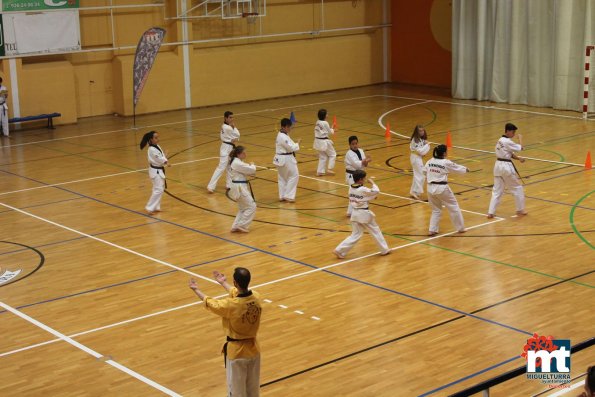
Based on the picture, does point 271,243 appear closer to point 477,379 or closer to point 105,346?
point 105,346

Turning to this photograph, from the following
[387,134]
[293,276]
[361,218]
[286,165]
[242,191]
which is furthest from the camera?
[387,134]

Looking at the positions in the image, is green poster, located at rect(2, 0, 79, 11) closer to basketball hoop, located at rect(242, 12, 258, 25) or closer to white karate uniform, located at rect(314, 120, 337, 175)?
basketball hoop, located at rect(242, 12, 258, 25)

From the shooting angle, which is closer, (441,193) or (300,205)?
(441,193)

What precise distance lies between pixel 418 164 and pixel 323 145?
3.00m

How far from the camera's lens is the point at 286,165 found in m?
19.5

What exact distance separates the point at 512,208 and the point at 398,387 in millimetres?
8664

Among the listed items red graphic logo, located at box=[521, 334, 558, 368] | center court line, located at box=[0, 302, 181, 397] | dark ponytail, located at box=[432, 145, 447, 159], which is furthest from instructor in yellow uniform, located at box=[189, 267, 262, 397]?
dark ponytail, located at box=[432, 145, 447, 159]

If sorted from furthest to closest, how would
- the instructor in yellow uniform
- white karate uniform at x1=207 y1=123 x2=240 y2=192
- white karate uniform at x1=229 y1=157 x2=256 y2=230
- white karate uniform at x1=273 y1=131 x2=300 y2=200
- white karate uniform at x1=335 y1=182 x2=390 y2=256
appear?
white karate uniform at x1=207 y1=123 x2=240 y2=192 < white karate uniform at x1=273 y1=131 x2=300 y2=200 < white karate uniform at x1=229 y1=157 x2=256 y2=230 < white karate uniform at x1=335 y1=182 x2=390 y2=256 < the instructor in yellow uniform

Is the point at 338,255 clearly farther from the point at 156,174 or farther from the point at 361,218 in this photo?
the point at 156,174

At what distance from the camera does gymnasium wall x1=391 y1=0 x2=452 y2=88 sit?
36.4 m

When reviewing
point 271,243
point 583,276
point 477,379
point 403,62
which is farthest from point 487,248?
point 403,62

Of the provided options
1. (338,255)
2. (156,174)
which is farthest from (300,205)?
(338,255)

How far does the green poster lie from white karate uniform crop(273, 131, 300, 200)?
13.0 meters

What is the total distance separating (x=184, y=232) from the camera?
17578mm
